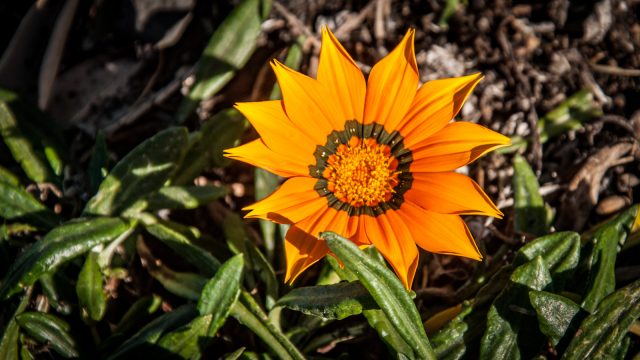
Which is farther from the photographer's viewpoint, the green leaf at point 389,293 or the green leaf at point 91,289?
the green leaf at point 91,289

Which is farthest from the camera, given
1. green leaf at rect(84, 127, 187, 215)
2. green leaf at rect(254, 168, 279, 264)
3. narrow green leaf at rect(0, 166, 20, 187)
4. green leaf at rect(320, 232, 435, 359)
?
green leaf at rect(254, 168, 279, 264)

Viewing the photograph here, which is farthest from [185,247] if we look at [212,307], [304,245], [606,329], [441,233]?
[606,329]

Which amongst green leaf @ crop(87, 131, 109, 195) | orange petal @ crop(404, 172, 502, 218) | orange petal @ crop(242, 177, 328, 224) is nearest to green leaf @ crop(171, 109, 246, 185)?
green leaf @ crop(87, 131, 109, 195)

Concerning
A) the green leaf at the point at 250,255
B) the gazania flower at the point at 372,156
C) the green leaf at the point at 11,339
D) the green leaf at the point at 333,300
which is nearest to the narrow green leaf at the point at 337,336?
the green leaf at the point at 250,255

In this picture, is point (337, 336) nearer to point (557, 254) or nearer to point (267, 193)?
point (267, 193)

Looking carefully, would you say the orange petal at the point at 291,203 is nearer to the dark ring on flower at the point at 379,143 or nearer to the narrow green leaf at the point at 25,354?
the dark ring on flower at the point at 379,143

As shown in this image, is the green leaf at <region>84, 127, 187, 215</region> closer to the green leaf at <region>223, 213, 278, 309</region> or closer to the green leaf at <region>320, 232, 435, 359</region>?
the green leaf at <region>223, 213, 278, 309</region>
